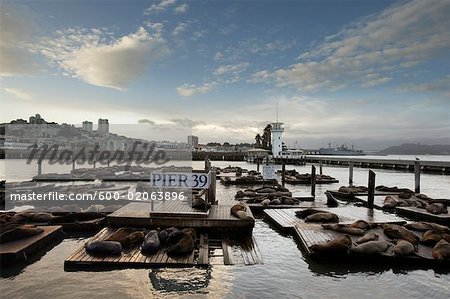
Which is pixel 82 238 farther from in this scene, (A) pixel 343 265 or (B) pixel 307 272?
(A) pixel 343 265

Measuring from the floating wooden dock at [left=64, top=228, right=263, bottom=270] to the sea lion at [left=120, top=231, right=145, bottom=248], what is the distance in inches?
12.9

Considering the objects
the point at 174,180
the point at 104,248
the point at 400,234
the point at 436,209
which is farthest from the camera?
the point at 436,209

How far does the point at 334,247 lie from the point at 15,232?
330 inches

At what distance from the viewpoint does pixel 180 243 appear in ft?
27.5

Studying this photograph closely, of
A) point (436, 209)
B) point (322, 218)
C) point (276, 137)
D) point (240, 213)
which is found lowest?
point (322, 218)

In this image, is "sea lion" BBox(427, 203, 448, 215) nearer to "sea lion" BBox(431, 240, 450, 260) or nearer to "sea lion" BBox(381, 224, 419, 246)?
"sea lion" BBox(381, 224, 419, 246)

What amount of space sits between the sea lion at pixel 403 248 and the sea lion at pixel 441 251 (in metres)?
0.48

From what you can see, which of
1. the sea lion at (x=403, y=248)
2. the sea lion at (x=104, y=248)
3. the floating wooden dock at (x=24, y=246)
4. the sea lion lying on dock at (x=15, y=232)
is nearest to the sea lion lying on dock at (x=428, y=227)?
the sea lion at (x=403, y=248)

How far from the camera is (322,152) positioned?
179750 millimetres

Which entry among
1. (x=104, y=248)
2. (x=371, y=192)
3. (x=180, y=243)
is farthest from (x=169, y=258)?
(x=371, y=192)

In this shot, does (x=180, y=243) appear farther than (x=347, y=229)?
No

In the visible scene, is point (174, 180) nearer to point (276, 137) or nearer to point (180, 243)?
Result: point (180, 243)

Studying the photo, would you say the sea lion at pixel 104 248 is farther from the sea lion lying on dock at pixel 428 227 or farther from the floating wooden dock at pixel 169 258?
the sea lion lying on dock at pixel 428 227

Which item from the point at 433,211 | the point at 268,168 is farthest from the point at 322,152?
the point at 433,211
